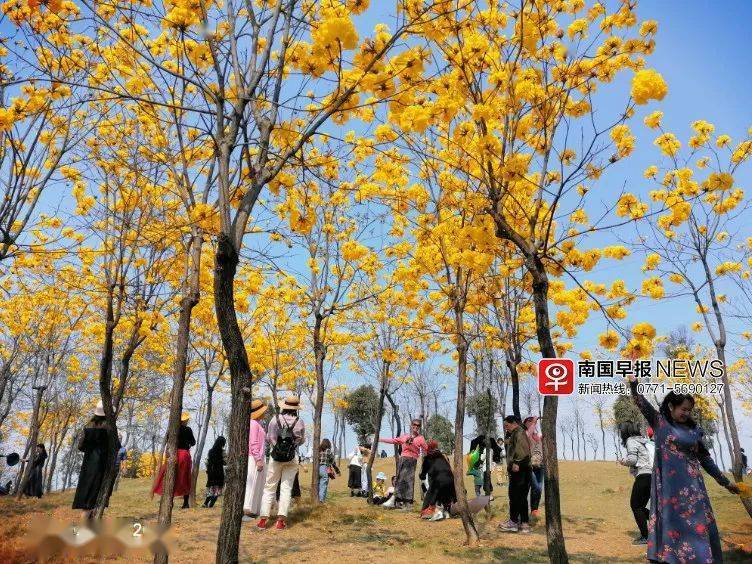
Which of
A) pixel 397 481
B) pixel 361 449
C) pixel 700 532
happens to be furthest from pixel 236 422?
pixel 361 449

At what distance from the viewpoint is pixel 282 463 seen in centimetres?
757

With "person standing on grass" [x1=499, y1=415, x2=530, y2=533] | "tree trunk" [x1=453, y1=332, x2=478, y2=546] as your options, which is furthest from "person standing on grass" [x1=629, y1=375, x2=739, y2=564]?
"person standing on grass" [x1=499, y1=415, x2=530, y2=533]

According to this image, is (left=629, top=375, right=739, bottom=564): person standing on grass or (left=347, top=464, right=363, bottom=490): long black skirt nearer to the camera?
(left=629, top=375, right=739, bottom=564): person standing on grass

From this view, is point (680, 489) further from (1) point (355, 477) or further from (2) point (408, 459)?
(1) point (355, 477)

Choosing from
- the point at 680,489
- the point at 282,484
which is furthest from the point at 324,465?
the point at 680,489

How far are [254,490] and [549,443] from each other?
4.92 m

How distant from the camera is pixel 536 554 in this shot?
6426 millimetres

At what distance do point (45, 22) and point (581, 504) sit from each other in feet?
42.3

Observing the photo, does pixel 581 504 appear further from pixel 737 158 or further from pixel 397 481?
pixel 737 158

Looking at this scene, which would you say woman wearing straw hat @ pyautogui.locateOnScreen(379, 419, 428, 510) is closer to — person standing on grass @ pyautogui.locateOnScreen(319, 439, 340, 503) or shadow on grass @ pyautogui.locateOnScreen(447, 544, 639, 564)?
person standing on grass @ pyautogui.locateOnScreen(319, 439, 340, 503)

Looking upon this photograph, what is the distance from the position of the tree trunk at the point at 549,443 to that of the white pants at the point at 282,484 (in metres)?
4.11

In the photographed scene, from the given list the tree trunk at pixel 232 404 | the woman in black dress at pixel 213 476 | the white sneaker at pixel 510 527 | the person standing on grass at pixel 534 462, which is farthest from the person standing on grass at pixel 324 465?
the tree trunk at pixel 232 404

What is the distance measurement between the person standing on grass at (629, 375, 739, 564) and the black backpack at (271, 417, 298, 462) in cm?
468

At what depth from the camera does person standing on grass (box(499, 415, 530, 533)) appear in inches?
309
